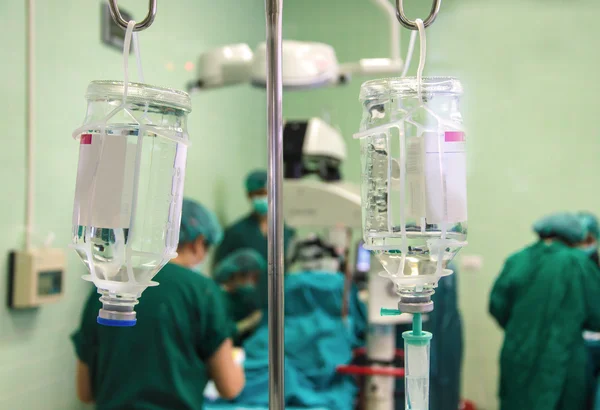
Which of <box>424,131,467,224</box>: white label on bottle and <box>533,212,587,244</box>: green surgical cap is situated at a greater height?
<box>424,131,467,224</box>: white label on bottle

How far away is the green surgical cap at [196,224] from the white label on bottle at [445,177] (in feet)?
4.34

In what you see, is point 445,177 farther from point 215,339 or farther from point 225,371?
point 225,371

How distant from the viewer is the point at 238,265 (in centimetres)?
281

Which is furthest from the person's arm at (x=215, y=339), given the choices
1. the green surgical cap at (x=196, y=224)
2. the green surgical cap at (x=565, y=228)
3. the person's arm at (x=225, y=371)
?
the green surgical cap at (x=565, y=228)

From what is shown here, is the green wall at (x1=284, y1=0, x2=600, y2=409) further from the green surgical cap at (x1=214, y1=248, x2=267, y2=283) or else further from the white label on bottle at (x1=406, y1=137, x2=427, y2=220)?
the white label on bottle at (x1=406, y1=137, x2=427, y2=220)

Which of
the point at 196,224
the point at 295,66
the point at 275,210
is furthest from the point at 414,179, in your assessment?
the point at 295,66

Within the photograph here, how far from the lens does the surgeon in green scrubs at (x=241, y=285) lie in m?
2.80

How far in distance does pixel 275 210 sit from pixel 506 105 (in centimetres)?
321

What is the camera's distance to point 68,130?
Answer: 5.78ft

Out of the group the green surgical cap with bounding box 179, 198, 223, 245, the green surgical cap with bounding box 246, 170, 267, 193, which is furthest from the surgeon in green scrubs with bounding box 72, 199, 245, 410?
the green surgical cap with bounding box 246, 170, 267, 193

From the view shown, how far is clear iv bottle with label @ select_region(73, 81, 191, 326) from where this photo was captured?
616 millimetres

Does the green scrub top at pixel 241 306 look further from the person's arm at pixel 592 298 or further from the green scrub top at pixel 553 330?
the person's arm at pixel 592 298

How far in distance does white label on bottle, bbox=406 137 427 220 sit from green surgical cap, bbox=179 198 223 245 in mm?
1305

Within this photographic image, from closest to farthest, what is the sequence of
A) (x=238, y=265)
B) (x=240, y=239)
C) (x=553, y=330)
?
1. (x=553, y=330)
2. (x=238, y=265)
3. (x=240, y=239)
